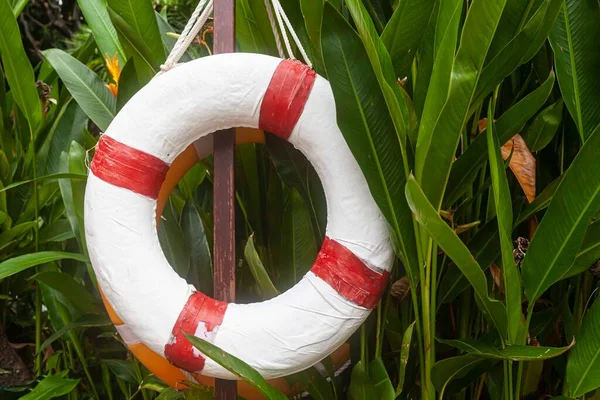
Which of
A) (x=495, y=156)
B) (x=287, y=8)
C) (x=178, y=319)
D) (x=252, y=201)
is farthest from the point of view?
(x=252, y=201)

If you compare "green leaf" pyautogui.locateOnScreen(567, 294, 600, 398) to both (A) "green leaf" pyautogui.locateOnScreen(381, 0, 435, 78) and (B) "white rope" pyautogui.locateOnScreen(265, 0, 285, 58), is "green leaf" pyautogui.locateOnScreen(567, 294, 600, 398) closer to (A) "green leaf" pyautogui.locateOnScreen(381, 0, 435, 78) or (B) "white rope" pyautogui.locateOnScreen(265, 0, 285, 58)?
(A) "green leaf" pyautogui.locateOnScreen(381, 0, 435, 78)

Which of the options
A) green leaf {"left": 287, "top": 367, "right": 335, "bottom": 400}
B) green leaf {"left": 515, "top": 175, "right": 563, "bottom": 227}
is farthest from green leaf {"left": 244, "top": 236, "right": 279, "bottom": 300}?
green leaf {"left": 515, "top": 175, "right": 563, "bottom": 227}

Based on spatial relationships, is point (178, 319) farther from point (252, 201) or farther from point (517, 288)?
point (517, 288)

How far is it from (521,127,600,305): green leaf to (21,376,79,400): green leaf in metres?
0.74

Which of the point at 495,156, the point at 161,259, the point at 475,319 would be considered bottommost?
the point at 475,319

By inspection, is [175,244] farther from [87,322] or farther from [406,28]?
[406,28]

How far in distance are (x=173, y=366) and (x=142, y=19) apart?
523 millimetres

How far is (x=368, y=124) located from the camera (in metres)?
0.69

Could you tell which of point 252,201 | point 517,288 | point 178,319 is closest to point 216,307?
point 178,319

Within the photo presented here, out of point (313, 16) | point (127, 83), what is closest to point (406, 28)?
point (313, 16)

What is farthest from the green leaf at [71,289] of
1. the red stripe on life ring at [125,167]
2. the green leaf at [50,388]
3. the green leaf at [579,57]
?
the green leaf at [579,57]

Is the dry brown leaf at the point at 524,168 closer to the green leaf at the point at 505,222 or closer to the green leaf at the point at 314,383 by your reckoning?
the green leaf at the point at 505,222

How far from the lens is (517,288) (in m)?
0.66

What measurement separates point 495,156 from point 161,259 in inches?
17.1
